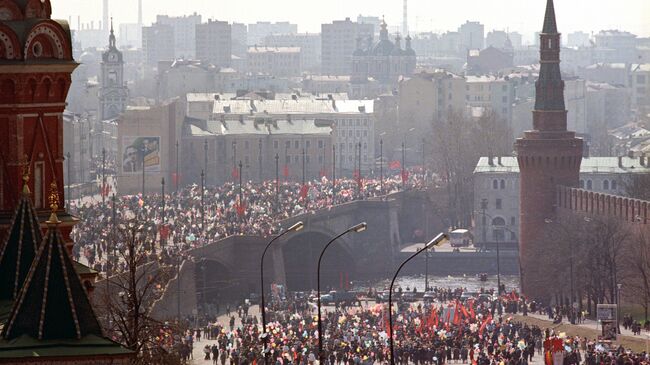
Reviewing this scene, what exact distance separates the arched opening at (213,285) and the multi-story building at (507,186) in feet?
94.8

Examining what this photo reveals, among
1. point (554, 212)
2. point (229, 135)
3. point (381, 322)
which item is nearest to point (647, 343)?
point (381, 322)

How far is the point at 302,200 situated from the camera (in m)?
129

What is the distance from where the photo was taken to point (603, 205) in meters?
105

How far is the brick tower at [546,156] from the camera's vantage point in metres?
109

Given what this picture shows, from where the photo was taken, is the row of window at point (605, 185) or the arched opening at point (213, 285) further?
the row of window at point (605, 185)

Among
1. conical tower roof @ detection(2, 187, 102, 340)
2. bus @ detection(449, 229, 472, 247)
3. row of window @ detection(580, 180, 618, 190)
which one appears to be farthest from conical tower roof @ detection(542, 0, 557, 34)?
conical tower roof @ detection(2, 187, 102, 340)

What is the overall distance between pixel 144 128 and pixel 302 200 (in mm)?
25403

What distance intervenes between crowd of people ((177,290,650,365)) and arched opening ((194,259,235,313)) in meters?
6.70

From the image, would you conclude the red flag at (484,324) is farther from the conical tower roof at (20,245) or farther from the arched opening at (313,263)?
the conical tower roof at (20,245)

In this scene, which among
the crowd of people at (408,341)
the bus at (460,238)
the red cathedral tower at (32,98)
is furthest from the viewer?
the bus at (460,238)

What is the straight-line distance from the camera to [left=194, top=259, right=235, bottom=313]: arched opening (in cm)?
9862

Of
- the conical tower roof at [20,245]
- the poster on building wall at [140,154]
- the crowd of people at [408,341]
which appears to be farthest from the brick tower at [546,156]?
the conical tower roof at [20,245]

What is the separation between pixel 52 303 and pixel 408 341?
47.4 metres

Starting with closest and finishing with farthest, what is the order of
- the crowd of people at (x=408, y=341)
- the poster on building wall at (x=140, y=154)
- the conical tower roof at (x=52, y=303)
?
the conical tower roof at (x=52, y=303), the crowd of people at (x=408, y=341), the poster on building wall at (x=140, y=154)
